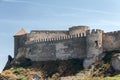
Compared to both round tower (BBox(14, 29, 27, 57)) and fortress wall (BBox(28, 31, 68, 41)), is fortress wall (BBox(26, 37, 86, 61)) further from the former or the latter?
round tower (BBox(14, 29, 27, 57))

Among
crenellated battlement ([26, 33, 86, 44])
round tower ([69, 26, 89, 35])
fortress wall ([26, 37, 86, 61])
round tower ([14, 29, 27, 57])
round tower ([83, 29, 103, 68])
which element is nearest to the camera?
round tower ([83, 29, 103, 68])

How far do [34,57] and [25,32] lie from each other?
26.7ft

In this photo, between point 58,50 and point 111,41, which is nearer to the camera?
point 111,41

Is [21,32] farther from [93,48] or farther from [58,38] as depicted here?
[93,48]

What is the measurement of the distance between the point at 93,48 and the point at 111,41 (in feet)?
9.38

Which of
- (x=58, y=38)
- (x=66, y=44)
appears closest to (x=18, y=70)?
(x=58, y=38)

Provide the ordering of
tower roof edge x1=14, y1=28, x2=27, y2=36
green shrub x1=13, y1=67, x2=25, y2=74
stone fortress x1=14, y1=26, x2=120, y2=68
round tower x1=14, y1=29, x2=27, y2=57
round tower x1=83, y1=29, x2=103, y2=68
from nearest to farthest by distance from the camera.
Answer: round tower x1=83, y1=29, x2=103, y2=68
stone fortress x1=14, y1=26, x2=120, y2=68
green shrub x1=13, y1=67, x2=25, y2=74
round tower x1=14, y1=29, x2=27, y2=57
tower roof edge x1=14, y1=28, x2=27, y2=36

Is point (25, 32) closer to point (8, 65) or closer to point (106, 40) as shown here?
point (8, 65)

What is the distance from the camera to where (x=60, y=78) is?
85.6 m

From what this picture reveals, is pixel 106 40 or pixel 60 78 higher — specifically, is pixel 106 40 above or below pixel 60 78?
above

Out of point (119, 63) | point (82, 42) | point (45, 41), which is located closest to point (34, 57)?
point (45, 41)

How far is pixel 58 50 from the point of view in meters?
92.6

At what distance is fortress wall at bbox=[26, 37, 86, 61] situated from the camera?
296ft

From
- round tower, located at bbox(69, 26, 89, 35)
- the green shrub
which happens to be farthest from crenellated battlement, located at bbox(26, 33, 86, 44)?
the green shrub
